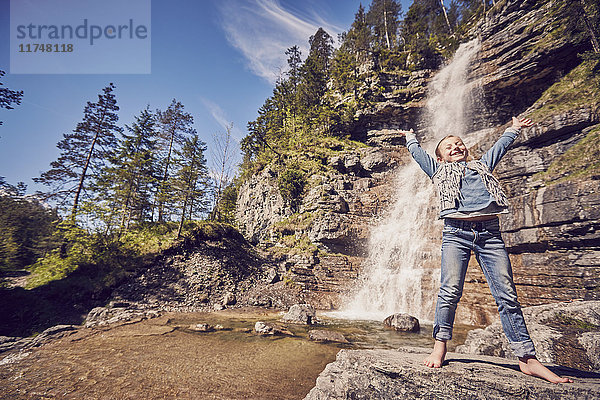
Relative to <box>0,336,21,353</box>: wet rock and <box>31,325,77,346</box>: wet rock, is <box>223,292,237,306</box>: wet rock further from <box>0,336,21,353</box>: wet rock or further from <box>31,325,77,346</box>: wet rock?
<box>0,336,21,353</box>: wet rock

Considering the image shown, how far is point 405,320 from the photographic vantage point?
10.0m

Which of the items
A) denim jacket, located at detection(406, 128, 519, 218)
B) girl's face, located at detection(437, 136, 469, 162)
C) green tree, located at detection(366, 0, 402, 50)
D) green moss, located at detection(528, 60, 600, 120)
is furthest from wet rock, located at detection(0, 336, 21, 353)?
green tree, located at detection(366, 0, 402, 50)

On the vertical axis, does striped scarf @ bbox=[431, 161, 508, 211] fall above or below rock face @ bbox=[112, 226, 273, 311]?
above

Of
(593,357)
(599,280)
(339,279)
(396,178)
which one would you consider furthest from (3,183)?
(396,178)

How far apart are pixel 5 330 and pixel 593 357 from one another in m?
18.3

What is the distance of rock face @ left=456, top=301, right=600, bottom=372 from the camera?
14.8 feet

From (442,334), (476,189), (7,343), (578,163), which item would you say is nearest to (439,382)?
(442,334)

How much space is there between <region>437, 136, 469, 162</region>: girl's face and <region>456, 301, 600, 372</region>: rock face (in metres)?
4.94

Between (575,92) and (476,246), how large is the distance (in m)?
22.7

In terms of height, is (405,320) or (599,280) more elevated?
(599,280)

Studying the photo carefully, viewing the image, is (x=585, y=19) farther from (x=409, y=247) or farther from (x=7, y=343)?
(x=7, y=343)

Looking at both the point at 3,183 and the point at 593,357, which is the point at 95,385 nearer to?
the point at 593,357

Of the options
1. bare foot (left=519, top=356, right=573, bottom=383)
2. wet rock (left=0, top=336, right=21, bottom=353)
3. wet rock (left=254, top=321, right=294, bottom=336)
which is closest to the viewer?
bare foot (left=519, top=356, right=573, bottom=383)

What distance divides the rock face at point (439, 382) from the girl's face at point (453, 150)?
229cm
